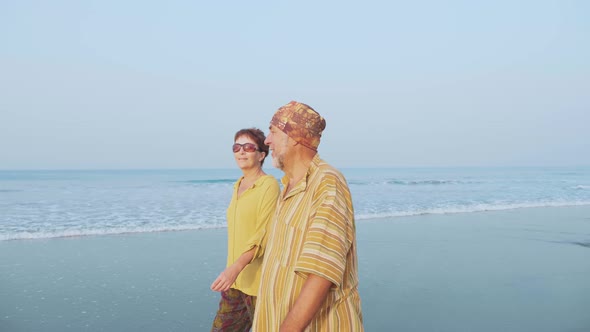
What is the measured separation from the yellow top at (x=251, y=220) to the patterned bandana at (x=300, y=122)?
1.17 metres

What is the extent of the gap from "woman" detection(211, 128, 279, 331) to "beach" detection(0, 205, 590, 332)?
1.80 m

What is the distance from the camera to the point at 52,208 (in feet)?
56.1

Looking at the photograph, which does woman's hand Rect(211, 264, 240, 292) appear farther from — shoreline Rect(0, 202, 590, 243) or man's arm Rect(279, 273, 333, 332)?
shoreline Rect(0, 202, 590, 243)

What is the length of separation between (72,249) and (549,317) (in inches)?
281

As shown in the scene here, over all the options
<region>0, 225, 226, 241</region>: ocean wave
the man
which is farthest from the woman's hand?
<region>0, 225, 226, 241</region>: ocean wave

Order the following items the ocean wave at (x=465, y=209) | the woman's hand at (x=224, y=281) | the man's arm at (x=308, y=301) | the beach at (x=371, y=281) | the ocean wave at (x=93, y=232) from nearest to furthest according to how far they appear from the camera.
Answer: the man's arm at (x=308, y=301), the woman's hand at (x=224, y=281), the beach at (x=371, y=281), the ocean wave at (x=93, y=232), the ocean wave at (x=465, y=209)

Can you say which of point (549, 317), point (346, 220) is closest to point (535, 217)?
point (549, 317)

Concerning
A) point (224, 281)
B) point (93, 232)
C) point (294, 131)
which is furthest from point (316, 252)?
point (93, 232)

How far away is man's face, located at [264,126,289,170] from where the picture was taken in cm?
183

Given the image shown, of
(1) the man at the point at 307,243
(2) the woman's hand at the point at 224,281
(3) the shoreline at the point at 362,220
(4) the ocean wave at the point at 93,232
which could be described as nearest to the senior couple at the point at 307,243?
(1) the man at the point at 307,243

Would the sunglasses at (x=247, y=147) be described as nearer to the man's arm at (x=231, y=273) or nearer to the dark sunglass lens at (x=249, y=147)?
the dark sunglass lens at (x=249, y=147)

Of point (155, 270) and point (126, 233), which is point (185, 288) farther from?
point (126, 233)

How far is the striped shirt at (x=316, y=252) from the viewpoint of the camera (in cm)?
159

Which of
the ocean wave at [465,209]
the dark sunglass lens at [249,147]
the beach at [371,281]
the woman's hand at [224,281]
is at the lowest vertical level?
the beach at [371,281]
